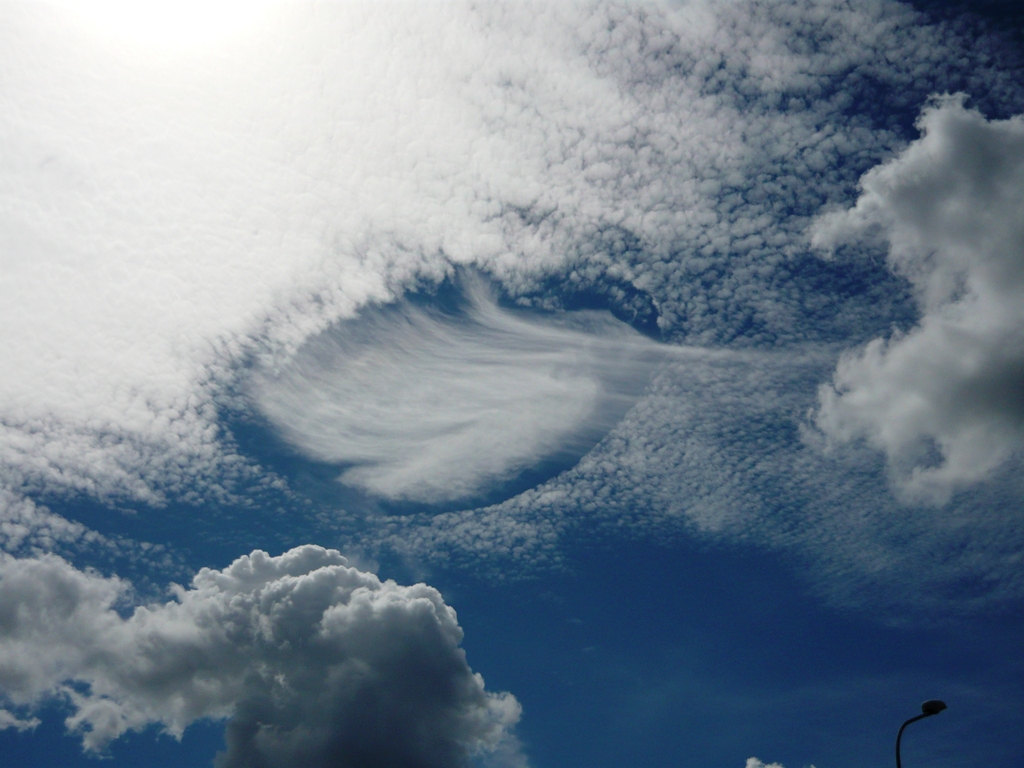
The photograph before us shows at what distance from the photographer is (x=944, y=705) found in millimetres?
33375

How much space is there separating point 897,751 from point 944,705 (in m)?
→ 6.12

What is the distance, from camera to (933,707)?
3406cm

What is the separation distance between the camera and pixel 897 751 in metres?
37.1

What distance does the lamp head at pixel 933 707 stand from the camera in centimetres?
3347

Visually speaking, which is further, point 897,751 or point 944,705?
point 897,751

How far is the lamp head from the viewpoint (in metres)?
33.5
